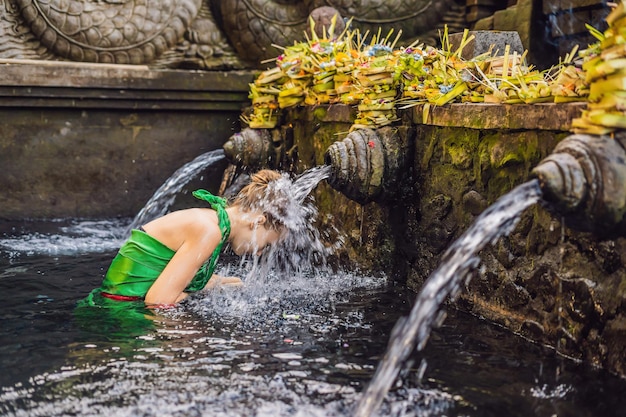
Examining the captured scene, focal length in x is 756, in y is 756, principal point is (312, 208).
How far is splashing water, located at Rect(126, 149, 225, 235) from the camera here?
724 centimetres

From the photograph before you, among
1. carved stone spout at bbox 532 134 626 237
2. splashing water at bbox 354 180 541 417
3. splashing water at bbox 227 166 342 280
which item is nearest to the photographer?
carved stone spout at bbox 532 134 626 237

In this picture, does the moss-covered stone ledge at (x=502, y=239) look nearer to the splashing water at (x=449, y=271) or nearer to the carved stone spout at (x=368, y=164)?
the carved stone spout at (x=368, y=164)

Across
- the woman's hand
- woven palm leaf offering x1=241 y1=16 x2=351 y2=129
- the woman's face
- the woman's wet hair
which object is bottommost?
the woman's hand

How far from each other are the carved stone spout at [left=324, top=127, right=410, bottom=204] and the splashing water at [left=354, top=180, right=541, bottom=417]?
147cm

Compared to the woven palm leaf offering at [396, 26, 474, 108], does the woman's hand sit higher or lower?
lower

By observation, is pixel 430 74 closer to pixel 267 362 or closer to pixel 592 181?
pixel 592 181

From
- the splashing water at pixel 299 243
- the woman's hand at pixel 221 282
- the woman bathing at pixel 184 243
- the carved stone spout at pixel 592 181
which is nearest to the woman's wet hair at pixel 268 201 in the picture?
the woman bathing at pixel 184 243

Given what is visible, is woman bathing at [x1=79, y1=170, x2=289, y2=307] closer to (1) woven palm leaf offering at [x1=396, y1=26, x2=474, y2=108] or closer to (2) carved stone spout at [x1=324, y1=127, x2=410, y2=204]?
(2) carved stone spout at [x1=324, y1=127, x2=410, y2=204]

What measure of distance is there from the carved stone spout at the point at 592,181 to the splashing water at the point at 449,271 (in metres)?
0.08

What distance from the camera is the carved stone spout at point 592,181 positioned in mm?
2658

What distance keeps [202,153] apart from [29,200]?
5.68 ft

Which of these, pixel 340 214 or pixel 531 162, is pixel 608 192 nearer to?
pixel 531 162

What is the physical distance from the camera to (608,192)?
2.65 meters

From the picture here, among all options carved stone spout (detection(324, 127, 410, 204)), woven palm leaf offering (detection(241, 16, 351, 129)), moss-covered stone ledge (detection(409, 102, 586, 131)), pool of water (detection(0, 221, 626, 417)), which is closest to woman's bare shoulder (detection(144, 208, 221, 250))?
pool of water (detection(0, 221, 626, 417))
